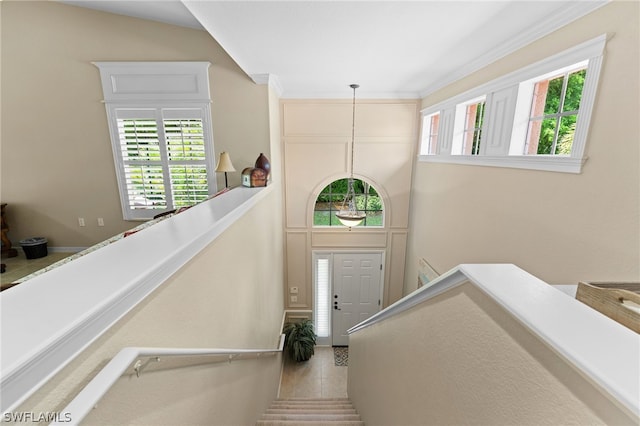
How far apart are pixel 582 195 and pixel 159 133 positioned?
4.62 meters

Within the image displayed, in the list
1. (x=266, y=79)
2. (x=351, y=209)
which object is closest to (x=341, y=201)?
(x=351, y=209)

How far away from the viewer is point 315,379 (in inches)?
186

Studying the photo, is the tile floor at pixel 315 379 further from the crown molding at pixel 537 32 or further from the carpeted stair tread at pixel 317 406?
the crown molding at pixel 537 32

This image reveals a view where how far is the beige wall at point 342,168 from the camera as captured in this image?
4730 millimetres

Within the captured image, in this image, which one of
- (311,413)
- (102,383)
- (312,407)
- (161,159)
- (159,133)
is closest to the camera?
(102,383)

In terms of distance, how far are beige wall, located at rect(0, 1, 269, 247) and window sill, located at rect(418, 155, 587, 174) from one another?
2571mm

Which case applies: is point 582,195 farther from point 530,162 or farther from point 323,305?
point 323,305

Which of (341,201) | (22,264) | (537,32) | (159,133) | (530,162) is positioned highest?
(537,32)

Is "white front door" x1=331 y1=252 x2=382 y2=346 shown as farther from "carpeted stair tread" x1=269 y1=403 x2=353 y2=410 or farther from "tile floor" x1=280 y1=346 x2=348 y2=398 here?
"carpeted stair tread" x1=269 y1=403 x2=353 y2=410

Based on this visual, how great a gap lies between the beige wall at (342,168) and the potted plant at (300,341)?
46 centimetres

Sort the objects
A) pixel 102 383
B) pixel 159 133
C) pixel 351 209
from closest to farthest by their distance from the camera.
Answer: pixel 102 383 < pixel 159 133 < pixel 351 209

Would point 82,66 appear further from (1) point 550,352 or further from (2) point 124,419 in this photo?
(1) point 550,352

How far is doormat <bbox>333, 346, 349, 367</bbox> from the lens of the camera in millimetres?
5144

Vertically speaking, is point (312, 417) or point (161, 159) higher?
point (161, 159)
